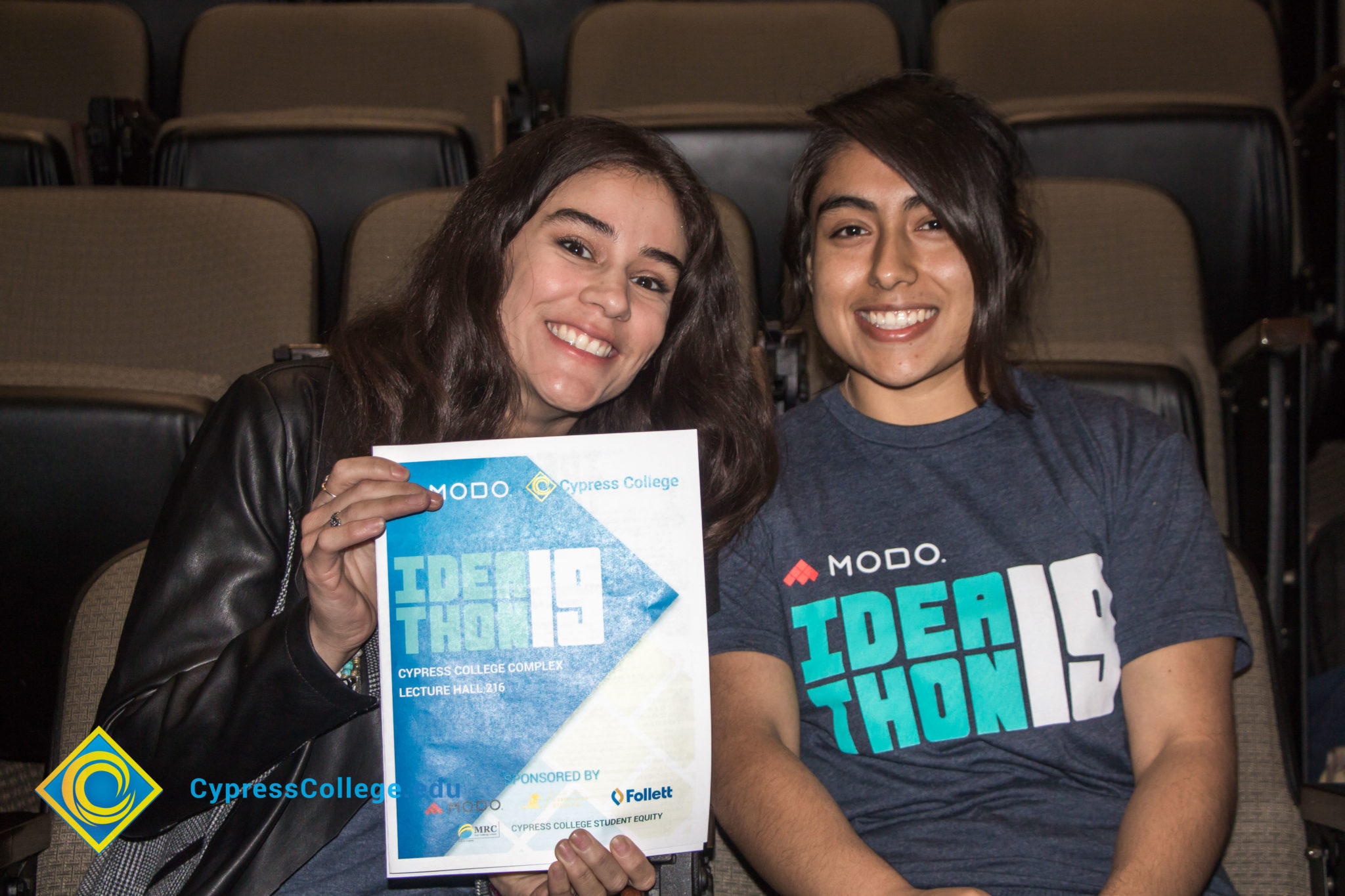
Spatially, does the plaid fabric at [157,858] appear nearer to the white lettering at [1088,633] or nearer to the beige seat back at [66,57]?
the white lettering at [1088,633]

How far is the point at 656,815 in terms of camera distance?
41.7 inches

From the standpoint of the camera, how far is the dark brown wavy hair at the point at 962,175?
144 centimetres

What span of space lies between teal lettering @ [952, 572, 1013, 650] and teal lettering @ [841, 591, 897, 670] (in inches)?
3.4

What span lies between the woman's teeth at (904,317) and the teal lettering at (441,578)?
28.3 inches

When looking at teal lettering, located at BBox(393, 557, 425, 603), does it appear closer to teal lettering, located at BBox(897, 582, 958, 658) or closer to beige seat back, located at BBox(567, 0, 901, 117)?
teal lettering, located at BBox(897, 582, 958, 658)

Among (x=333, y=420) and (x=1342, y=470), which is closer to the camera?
(x=333, y=420)

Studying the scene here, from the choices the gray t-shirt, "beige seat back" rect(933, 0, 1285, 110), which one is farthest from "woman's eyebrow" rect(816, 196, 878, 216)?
"beige seat back" rect(933, 0, 1285, 110)

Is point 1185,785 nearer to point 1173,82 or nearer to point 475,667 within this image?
point 475,667

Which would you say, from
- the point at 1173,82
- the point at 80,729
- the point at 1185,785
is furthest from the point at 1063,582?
the point at 1173,82

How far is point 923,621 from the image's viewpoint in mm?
1325

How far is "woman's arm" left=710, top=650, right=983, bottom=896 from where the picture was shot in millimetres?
1158

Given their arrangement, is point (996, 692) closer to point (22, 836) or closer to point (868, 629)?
point (868, 629)

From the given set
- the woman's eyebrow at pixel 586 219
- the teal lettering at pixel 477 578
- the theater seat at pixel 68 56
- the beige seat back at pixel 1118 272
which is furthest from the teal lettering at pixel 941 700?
the theater seat at pixel 68 56

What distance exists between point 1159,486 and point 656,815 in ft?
2.55
